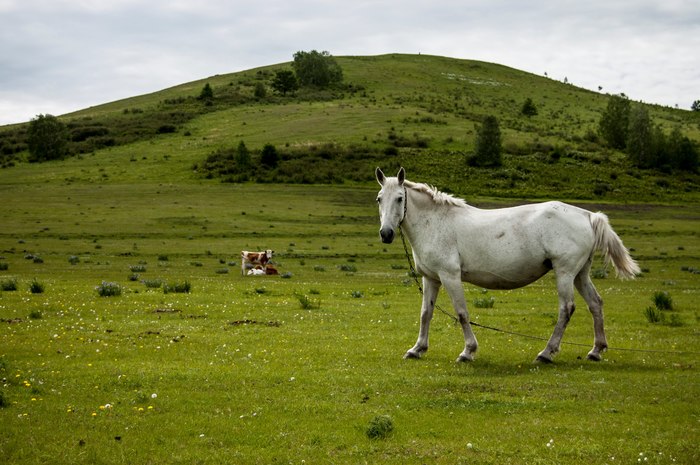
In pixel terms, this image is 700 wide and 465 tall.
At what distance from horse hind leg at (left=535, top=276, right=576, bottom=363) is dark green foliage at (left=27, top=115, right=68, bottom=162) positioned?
320 feet

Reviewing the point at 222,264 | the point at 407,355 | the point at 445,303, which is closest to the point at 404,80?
the point at 222,264

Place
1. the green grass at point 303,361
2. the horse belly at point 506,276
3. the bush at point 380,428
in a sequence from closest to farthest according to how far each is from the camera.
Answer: the green grass at point 303,361 → the bush at point 380,428 → the horse belly at point 506,276

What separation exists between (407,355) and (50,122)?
101m

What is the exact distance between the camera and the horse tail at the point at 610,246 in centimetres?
1359

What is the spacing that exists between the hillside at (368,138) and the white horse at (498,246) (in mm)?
62969

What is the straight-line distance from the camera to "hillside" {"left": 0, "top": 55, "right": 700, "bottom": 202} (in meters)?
83.8

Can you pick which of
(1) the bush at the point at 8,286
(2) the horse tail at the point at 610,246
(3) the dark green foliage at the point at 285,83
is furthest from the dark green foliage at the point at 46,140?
(2) the horse tail at the point at 610,246

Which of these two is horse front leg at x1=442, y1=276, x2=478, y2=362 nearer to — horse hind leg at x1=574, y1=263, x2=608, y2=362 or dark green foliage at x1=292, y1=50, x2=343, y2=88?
horse hind leg at x1=574, y1=263, x2=608, y2=362

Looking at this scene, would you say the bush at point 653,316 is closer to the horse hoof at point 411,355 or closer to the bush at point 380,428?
the horse hoof at point 411,355

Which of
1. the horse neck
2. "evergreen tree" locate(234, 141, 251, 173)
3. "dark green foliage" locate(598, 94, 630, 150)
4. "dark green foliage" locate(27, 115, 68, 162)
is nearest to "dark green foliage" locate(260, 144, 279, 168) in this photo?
"evergreen tree" locate(234, 141, 251, 173)

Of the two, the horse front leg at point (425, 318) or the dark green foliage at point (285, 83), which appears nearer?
the horse front leg at point (425, 318)

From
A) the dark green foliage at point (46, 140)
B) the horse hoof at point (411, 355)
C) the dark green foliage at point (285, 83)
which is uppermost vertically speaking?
the dark green foliage at point (285, 83)

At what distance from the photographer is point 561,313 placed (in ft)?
43.9

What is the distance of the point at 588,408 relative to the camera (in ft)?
32.6
